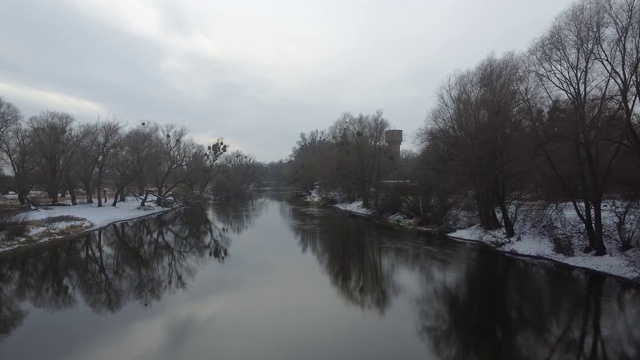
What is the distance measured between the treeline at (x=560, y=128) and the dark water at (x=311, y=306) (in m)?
4.04

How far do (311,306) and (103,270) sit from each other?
12.3 metres

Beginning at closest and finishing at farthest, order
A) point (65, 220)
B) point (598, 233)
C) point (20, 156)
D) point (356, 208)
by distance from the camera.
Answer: point (598, 233)
point (65, 220)
point (20, 156)
point (356, 208)

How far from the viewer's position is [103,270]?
67.5ft

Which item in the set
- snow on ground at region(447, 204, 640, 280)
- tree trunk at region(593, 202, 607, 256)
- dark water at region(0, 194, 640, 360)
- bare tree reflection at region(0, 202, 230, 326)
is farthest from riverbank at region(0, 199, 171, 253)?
tree trunk at region(593, 202, 607, 256)

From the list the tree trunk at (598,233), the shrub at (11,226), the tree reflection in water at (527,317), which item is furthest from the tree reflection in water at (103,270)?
the tree trunk at (598,233)

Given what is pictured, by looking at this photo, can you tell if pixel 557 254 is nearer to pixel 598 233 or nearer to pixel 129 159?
pixel 598 233

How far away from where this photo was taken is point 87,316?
13.7 meters

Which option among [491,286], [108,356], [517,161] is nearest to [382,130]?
[517,161]

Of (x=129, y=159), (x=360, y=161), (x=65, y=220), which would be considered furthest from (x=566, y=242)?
(x=129, y=159)

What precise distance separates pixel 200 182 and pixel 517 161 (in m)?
67.4

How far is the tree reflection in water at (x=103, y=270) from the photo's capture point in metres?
15.6

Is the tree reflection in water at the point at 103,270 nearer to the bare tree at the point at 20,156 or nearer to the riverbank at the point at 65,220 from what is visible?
the riverbank at the point at 65,220

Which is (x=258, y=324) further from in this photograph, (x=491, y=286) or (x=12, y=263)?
(x=12, y=263)

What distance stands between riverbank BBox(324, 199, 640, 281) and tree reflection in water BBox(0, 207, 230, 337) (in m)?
16.1
